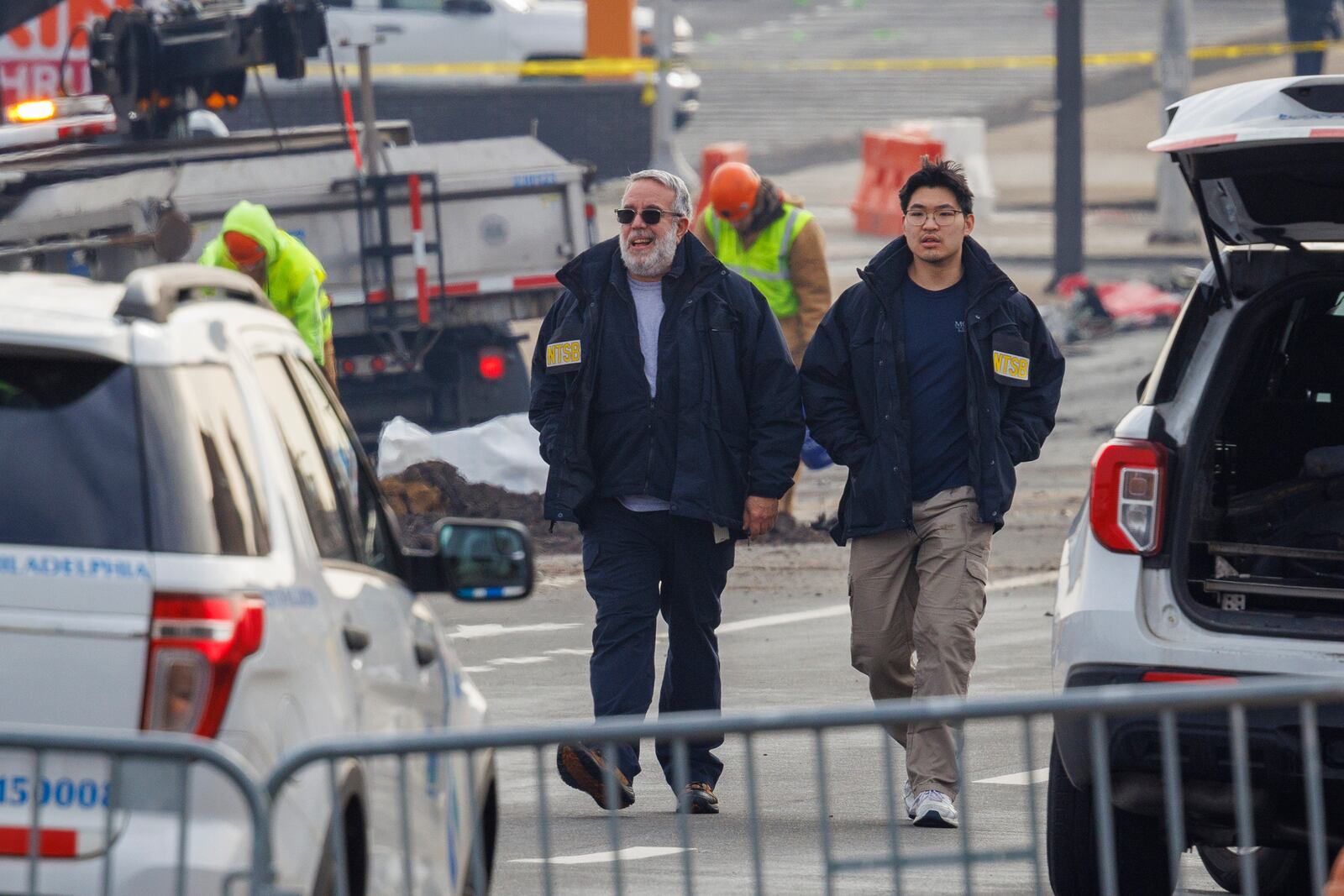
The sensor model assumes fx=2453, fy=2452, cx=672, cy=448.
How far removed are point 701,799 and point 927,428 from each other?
1.28 m

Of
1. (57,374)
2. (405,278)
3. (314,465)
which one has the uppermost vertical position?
(57,374)

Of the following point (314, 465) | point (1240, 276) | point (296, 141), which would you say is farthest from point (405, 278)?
point (314, 465)

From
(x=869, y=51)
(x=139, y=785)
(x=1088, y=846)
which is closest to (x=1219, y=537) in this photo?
(x=1088, y=846)

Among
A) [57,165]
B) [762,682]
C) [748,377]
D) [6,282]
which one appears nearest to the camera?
[6,282]

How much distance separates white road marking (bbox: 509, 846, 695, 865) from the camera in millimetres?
6477

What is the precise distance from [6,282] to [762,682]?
565 centimetres

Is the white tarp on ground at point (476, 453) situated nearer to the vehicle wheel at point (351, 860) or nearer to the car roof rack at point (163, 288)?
the car roof rack at point (163, 288)

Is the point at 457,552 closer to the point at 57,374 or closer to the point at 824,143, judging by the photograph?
the point at 57,374

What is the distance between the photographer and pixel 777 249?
1252 centimetres

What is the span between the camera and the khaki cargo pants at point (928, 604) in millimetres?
7168

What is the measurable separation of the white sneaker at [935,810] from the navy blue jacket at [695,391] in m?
0.97

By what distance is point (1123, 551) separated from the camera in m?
5.54

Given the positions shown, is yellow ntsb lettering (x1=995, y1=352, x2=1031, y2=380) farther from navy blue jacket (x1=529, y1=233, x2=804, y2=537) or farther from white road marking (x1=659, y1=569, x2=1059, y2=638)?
white road marking (x1=659, y1=569, x2=1059, y2=638)

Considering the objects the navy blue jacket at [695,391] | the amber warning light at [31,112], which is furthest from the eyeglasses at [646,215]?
the amber warning light at [31,112]
